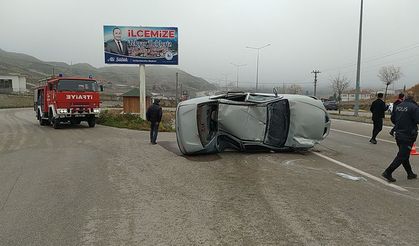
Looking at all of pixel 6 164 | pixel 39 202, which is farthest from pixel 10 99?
pixel 39 202

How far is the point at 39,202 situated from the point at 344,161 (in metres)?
7.45

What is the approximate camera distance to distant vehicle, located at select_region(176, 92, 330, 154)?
35.0 ft

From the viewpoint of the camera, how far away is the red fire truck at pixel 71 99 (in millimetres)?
19469

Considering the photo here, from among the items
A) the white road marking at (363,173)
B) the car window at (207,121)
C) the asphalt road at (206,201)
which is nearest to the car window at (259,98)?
the car window at (207,121)

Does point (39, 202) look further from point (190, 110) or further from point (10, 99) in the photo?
point (10, 99)

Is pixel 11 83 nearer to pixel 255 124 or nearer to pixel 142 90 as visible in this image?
pixel 142 90

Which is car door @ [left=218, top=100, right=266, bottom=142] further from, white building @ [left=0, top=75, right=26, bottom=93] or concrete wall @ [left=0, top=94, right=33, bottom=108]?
white building @ [left=0, top=75, right=26, bottom=93]

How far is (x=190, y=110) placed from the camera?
10305 millimetres

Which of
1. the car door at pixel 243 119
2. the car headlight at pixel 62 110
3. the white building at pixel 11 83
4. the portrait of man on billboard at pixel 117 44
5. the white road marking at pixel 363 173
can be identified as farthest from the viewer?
the white building at pixel 11 83

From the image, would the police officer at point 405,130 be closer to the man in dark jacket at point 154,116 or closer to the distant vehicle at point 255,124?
the distant vehicle at point 255,124

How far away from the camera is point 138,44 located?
2380 centimetres

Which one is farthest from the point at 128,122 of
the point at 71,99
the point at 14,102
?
the point at 14,102

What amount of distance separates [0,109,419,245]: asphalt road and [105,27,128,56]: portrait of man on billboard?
1410 cm

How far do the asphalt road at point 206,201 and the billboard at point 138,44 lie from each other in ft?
46.1
